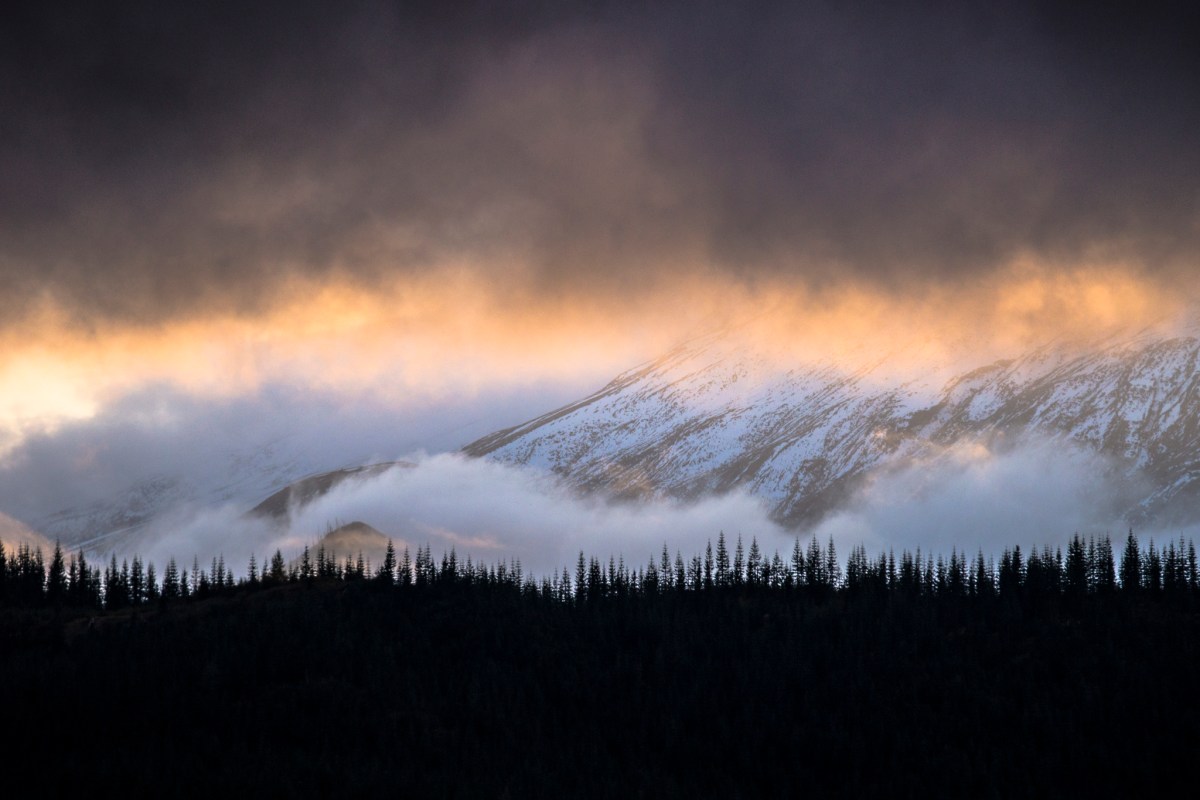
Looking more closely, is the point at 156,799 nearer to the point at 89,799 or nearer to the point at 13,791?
the point at 89,799

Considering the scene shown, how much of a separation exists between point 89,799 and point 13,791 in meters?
12.7

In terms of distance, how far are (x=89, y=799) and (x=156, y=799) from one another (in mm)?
9798

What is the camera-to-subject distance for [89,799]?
19775 centimetres

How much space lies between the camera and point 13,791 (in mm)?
199750

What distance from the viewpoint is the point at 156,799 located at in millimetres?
199375

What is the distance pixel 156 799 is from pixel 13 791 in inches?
872

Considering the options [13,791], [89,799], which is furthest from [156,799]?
[13,791]
